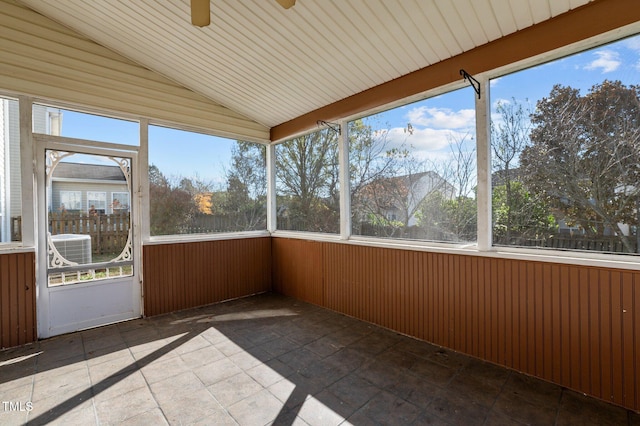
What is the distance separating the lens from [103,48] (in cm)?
330

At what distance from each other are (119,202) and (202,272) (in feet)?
4.44

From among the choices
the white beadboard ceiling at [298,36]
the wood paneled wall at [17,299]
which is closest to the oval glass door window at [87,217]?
the wood paneled wall at [17,299]

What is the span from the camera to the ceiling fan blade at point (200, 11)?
169 cm

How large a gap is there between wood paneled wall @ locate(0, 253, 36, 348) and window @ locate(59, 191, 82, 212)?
21.8 inches

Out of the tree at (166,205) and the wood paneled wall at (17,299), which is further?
the tree at (166,205)

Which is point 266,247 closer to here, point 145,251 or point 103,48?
point 145,251

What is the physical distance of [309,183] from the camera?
437 cm

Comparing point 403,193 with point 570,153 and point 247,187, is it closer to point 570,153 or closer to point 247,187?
point 570,153

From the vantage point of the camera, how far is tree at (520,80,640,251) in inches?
78.4

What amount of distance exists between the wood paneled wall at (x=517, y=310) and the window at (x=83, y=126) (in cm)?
303

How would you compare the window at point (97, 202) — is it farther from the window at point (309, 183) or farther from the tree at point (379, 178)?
the tree at point (379, 178)

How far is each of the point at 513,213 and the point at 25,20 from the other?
15.9 ft

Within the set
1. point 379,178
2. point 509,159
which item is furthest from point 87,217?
point 509,159

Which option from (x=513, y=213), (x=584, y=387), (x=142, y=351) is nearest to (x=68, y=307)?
(x=142, y=351)
